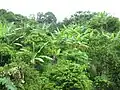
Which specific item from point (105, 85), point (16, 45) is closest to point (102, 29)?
point (105, 85)

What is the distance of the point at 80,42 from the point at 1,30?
340 centimetres

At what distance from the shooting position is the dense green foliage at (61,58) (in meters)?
12.3

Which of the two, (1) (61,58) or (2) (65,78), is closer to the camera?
(2) (65,78)

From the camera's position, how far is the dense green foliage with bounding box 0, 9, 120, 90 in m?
12.3

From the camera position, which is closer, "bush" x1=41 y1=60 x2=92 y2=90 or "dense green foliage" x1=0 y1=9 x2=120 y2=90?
"dense green foliage" x1=0 y1=9 x2=120 y2=90

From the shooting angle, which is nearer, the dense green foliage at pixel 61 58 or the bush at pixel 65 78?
the dense green foliage at pixel 61 58

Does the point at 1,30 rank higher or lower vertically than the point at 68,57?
higher

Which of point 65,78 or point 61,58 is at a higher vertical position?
point 61,58

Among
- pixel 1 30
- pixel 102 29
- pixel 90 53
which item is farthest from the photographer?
pixel 102 29

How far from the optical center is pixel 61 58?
14438 mm

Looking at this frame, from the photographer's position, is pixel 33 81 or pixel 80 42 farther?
pixel 80 42

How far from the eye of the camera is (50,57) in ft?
46.4

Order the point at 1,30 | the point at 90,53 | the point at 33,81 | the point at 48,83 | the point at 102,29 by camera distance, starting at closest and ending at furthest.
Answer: the point at 33,81, the point at 48,83, the point at 1,30, the point at 90,53, the point at 102,29

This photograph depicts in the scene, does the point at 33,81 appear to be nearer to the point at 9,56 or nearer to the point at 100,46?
the point at 9,56
